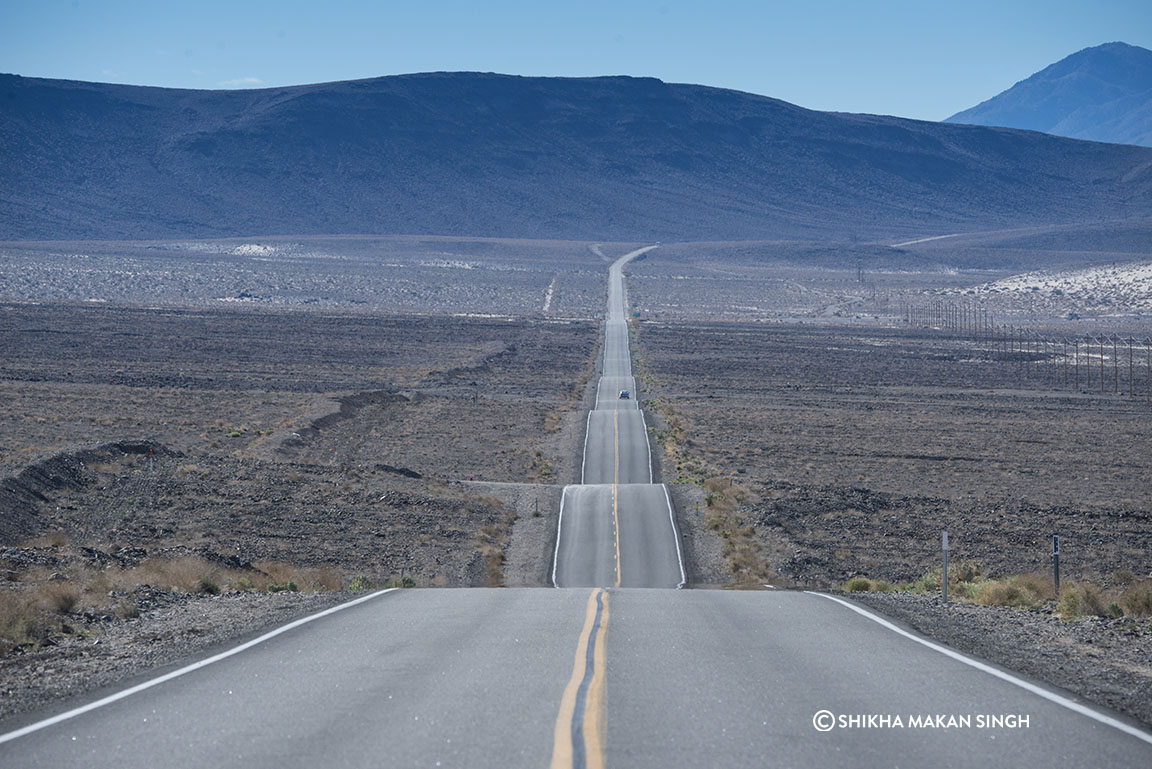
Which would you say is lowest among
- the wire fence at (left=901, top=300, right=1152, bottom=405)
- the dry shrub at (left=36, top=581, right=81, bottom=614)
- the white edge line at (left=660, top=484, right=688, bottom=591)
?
the white edge line at (left=660, top=484, right=688, bottom=591)

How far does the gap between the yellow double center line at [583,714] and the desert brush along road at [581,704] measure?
0.02 m

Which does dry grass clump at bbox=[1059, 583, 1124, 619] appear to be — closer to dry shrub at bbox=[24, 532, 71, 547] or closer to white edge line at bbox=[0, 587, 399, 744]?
white edge line at bbox=[0, 587, 399, 744]

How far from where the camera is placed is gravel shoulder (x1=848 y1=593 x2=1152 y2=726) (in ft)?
33.8

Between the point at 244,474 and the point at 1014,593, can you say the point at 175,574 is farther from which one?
the point at 244,474

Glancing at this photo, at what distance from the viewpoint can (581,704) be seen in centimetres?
931

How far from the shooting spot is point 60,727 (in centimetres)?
896

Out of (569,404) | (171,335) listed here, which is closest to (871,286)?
(171,335)

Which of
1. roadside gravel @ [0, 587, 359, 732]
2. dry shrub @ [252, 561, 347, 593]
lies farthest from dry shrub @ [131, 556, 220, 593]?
roadside gravel @ [0, 587, 359, 732]

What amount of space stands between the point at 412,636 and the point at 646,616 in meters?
3.08

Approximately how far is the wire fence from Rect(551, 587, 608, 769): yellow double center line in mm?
62154

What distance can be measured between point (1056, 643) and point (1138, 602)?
356cm

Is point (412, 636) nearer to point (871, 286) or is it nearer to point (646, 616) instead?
point (646, 616)

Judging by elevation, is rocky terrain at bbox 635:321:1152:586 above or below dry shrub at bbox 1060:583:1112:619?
below

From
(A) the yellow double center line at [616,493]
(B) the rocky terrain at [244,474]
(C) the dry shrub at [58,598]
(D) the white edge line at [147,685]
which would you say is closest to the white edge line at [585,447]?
(B) the rocky terrain at [244,474]
